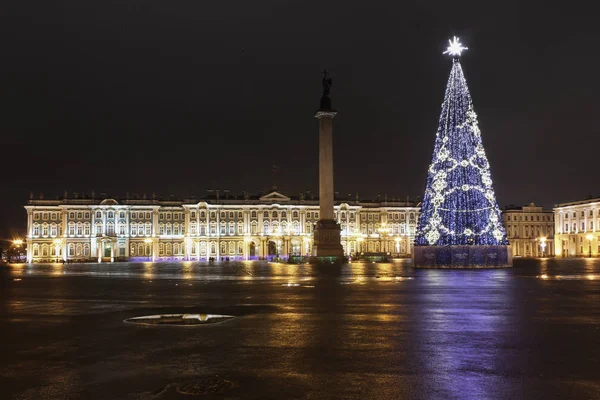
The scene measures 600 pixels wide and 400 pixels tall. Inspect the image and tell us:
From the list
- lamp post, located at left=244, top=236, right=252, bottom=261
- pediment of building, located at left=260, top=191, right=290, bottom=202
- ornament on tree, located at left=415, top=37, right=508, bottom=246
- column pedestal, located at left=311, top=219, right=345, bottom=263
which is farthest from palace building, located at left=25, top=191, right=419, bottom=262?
ornament on tree, located at left=415, top=37, right=508, bottom=246

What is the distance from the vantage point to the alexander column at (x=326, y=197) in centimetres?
5653

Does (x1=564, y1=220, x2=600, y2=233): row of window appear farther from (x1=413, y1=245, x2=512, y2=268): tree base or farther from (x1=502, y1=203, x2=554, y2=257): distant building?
(x1=413, y1=245, x2=512, y2=268): tree base

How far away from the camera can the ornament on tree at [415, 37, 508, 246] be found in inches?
1587

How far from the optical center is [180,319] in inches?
575

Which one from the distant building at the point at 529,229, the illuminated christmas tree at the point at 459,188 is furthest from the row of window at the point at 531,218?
the illuminated christmas tree at the point at 459,188

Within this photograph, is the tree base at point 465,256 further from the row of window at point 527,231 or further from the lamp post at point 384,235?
the row of window at point 527,231

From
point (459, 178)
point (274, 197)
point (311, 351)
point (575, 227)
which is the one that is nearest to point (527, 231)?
point (575, 227)

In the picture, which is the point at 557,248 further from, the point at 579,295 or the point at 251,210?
the point at 579,295

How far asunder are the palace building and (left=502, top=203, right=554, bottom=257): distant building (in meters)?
21.2

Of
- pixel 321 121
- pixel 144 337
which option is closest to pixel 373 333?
pixel 144 337

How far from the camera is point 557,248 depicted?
383 ft

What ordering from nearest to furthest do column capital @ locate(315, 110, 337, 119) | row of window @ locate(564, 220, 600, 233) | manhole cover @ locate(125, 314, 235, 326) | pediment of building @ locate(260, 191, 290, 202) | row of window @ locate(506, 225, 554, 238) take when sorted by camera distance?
manhole cover @ locate(125, 314, 235, 326), column capital @ locate(315, 110, 337, 119), row of window @ locate(564, 220, 600, 233), pediment of building @ locate(260, 191, 290, 202), row of window @ locate(506, 225, 554, 238)

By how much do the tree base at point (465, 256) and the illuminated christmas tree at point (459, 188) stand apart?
7 cm

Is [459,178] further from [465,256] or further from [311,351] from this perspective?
[311,351]
